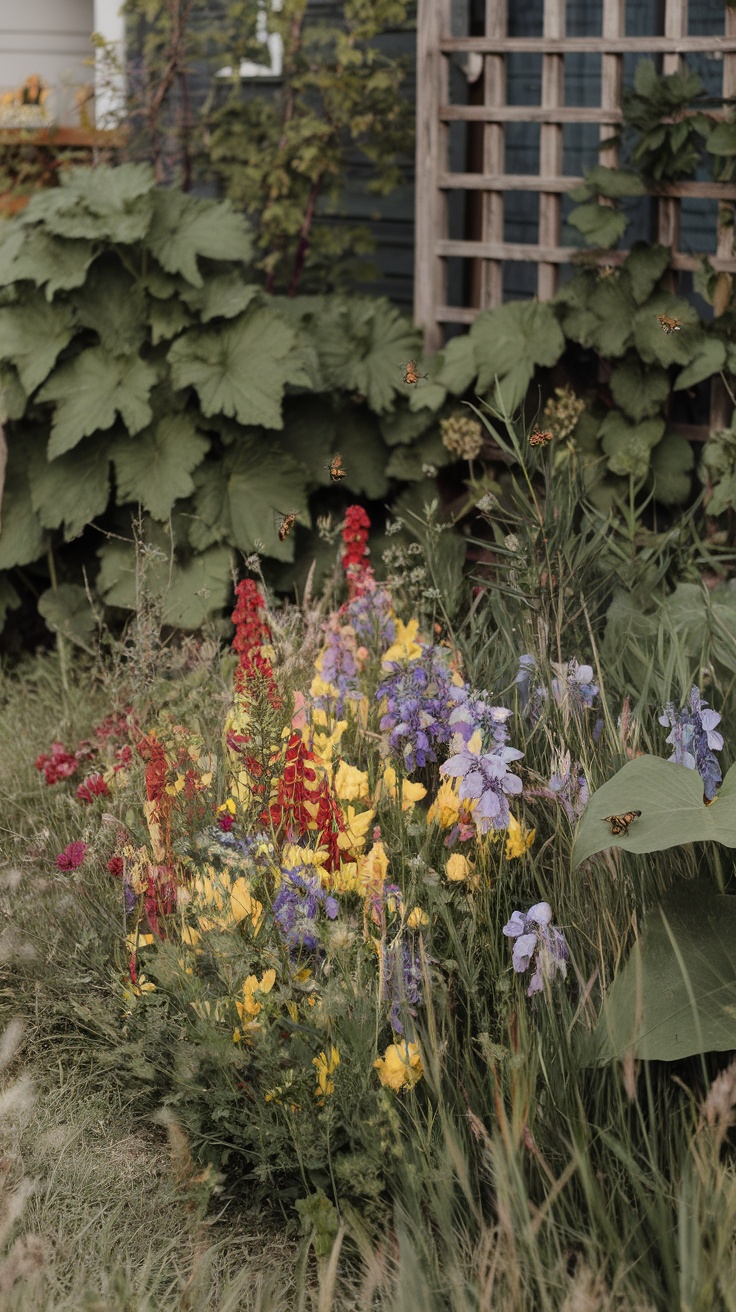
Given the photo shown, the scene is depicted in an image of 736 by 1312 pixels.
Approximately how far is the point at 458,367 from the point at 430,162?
86 cm

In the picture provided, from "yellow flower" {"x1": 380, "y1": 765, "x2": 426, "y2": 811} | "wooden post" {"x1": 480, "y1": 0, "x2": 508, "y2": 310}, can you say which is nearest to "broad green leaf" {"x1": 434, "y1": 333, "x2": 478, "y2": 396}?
"wooden post" {"x1": 480, "y1": 0, "x2": 508, "y2": 310}

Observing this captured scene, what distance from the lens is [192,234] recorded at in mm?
4477

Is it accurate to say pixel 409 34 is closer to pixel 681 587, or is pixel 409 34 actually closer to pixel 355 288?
pixel 355 288

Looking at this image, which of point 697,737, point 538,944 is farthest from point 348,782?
point 697,737

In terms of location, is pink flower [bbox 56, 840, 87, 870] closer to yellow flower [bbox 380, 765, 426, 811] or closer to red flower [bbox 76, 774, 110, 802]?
red flower [bbox 76, 774, 110, 802]

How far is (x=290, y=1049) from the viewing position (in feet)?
7.13

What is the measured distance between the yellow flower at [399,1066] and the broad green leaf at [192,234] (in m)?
2.90

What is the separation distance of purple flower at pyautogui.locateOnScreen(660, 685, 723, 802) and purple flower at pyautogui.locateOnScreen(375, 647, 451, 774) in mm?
445

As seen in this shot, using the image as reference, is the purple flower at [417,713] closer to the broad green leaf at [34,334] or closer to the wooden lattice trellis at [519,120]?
the wooden lattice trellis at [519,120]

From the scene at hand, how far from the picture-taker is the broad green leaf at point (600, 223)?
430 centimetres

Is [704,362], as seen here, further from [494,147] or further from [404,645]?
[404,645]

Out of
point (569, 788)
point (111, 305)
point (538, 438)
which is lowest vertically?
point (569, 788)

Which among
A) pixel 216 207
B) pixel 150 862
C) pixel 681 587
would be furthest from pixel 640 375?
pixel 150 862

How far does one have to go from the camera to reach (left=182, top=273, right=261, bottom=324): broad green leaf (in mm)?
4387
